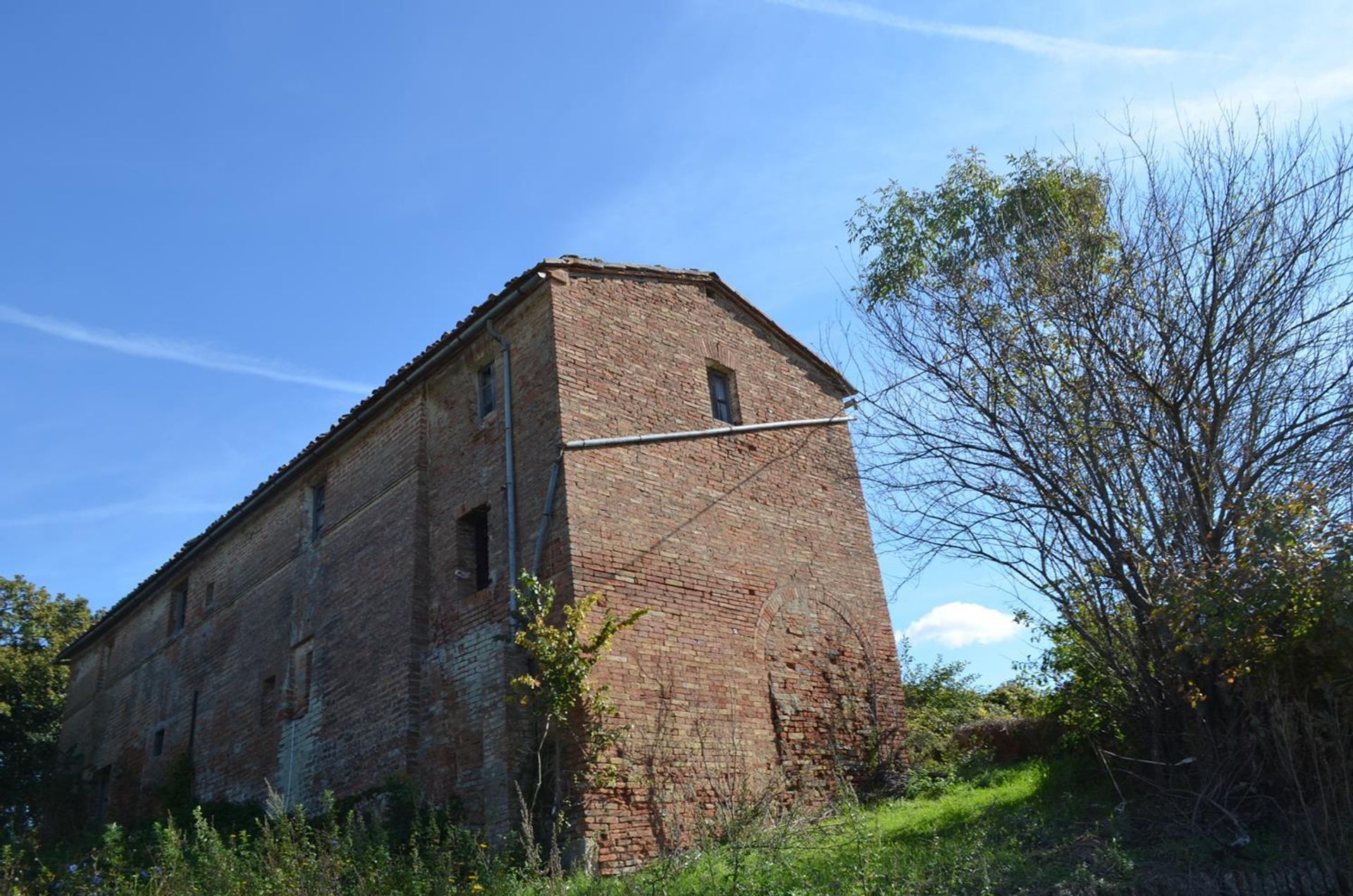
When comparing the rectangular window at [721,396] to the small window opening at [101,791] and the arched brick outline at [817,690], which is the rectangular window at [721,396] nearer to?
the arched brick outline at [817,690]

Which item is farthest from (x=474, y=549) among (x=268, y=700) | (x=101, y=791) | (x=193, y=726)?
(x=101, y=791)

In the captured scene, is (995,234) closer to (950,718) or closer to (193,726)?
(950,718)

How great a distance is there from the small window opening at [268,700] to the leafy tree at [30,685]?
10.3m

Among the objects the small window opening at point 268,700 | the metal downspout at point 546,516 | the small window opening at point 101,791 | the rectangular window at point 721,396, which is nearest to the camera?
the metal downspout at point 546,516

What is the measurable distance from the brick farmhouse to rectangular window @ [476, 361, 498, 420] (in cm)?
3

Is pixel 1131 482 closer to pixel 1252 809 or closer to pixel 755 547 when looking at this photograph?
pixel 1252 809

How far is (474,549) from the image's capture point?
1353cm

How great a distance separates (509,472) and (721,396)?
3.68 meters

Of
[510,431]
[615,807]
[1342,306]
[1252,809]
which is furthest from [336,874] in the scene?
[1342,306]

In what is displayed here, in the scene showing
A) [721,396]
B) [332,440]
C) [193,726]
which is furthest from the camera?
[193,726]

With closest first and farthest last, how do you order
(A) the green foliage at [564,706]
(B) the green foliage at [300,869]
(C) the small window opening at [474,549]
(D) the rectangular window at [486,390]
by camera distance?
(B) the green foliage at [300,869] → (A) the green foliage at [564,706] → (C) the small window opening at [474,549] → (D) the rectangular window at [486,390]

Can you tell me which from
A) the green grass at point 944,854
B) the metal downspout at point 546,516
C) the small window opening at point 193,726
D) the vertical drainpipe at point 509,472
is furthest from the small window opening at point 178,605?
the green grass at point 944,854

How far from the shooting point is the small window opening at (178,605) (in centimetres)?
2127

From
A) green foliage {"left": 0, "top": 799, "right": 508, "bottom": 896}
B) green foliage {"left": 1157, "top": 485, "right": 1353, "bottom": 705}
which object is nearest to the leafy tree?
green foliage {"left": 0, "top": 799, "right": 508, "bottom": 896}
